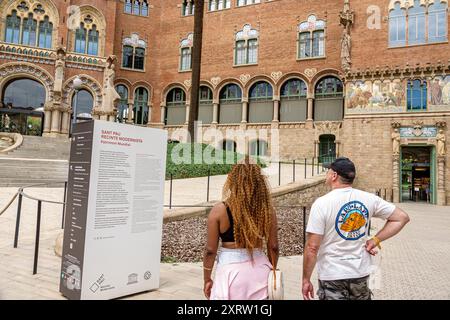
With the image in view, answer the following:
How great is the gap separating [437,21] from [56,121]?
27006 millimetres

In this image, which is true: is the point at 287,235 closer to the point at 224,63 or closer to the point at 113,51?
the point at 224,63

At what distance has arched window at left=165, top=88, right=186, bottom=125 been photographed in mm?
32500

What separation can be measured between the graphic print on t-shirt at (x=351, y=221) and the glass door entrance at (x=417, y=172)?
71.1 feet

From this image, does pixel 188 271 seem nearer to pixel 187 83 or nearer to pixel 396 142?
pixel 396 142

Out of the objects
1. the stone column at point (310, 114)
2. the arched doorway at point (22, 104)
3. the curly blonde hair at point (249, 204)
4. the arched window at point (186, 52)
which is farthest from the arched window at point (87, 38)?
the curly blonde hair at point (249, 204)

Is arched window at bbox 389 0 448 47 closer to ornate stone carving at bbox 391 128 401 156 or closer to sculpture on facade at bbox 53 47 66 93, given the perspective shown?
ornate stone carving at bbox 391 128 401 156

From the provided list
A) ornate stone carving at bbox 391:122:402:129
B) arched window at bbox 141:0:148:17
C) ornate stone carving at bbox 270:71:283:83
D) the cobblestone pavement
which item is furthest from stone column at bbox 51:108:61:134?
ornate stone carving at bbox 391:122:402:129

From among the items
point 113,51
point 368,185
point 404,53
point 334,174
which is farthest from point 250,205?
point 113,51

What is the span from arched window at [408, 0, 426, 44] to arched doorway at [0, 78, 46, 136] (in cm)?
2777

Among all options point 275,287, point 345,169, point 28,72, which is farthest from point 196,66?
point 275,287

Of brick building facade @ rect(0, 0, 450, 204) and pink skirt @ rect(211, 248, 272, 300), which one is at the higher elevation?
brick building facade @ rect(0, 0, 450, 204)

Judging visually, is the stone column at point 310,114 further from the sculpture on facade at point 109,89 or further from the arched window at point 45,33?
the arched window at point 45,33

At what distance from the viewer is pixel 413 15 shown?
72.7ft

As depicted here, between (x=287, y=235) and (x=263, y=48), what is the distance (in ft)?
78.6
